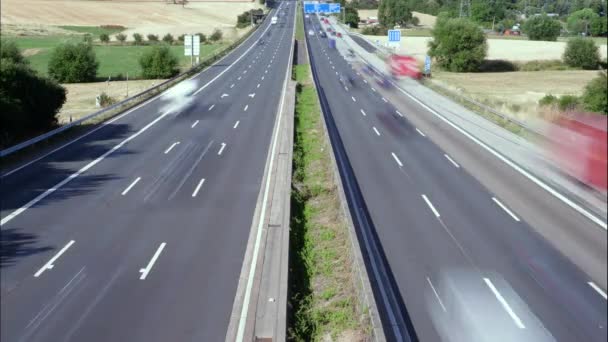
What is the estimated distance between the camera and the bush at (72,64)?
71.6 metres

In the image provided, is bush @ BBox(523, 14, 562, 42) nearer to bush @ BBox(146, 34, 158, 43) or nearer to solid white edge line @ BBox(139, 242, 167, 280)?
solid white edge line @ BBox(139, 242, 167, 280)

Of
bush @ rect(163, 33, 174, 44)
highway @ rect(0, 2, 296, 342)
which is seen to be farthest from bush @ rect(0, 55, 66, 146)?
bush @ rect(163, 33, 174, 44)

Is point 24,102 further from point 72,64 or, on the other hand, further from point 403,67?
point 72,64

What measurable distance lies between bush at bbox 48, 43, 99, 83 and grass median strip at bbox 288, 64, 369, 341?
53222mm

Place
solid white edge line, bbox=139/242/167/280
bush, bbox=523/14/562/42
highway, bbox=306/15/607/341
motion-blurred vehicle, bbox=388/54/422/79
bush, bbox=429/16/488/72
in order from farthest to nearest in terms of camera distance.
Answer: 1. motion-blurred vehicle, bbox=388/54/422/79
2. bush, bbox=429/16/488/72
3. solid white edge line, bbox=139/242/167/280
4. bush, bbox=523/14/562/42
5. highway, bbox=306/15/607/341

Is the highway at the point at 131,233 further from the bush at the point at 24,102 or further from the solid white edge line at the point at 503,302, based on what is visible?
the solid white edge line at the point at 503,302

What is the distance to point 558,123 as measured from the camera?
2289mm

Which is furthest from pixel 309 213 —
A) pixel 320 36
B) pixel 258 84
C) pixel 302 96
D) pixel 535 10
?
pixel 320 36

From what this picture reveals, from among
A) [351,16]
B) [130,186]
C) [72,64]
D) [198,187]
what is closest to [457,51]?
[198,187]

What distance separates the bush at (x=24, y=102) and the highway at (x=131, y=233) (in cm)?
351

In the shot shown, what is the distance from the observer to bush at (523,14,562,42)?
242 inches

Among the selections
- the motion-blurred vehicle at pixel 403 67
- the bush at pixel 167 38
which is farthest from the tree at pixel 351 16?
the motion-blurred vehicle at pixel 403 67

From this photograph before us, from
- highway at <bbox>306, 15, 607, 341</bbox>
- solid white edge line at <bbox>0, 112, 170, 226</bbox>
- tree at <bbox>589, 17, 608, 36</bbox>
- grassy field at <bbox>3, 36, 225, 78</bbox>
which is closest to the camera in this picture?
highway at <bbox>306, 15, 607, 341</bbox>

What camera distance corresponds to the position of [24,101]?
111 ft
